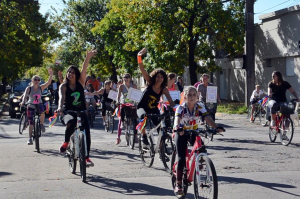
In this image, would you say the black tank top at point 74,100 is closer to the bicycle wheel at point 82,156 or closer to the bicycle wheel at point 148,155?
the bicycle wheel at point 82,156

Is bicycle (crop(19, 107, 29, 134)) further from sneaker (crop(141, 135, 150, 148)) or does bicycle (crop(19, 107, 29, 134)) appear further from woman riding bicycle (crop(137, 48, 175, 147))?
woman riding bicycle (crop(137, 48, 175, 147))

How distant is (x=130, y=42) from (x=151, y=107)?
2233cm

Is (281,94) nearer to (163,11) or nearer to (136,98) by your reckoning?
(136,98)

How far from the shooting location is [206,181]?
6203 millimetres

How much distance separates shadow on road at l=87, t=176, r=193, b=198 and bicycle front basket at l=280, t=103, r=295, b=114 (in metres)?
5.68

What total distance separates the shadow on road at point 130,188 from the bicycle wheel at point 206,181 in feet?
3.61

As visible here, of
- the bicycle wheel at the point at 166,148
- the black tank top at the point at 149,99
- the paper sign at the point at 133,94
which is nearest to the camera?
the bicycle wheel at the point at 166,148

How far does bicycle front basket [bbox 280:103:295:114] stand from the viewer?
12711mm

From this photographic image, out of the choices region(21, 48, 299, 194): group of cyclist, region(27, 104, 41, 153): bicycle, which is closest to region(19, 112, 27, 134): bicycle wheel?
region(21, 48, 299, 194): group of cyclist

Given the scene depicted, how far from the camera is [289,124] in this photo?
12852mm

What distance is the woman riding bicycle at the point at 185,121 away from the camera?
22.2 ft

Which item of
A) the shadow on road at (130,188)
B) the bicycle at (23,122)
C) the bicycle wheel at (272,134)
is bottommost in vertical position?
the shadow on road at (130,188)

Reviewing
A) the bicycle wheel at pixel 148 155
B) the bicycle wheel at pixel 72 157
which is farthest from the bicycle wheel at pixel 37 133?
the bicycle wheel at pixel 148 155

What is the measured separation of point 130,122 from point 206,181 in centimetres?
670
